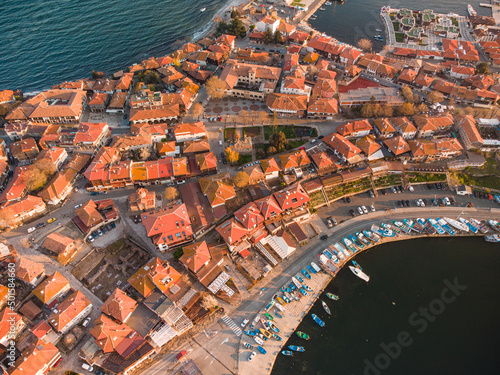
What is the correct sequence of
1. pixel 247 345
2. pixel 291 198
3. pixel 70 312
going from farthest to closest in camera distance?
pixel 291 198
pixel 70 312
pixel 247 345

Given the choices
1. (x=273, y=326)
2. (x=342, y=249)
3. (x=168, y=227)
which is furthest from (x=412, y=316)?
(x=168, y=227)

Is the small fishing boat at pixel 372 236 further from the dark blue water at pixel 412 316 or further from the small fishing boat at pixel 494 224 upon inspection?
the small fishing boat at pixel 494 224

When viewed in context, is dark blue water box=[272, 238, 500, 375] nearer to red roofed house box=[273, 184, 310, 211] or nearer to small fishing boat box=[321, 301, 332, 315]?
small fishing boat box=[321, 301, 332, 315]

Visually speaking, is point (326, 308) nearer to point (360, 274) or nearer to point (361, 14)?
point (360, 274)

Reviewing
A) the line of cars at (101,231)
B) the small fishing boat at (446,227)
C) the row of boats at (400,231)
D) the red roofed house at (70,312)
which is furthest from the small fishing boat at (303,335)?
the line of cars at (101,231)

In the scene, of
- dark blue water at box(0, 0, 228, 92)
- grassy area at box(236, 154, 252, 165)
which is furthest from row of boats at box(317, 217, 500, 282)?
dark blue water at box(0, 0, 228, 92)
